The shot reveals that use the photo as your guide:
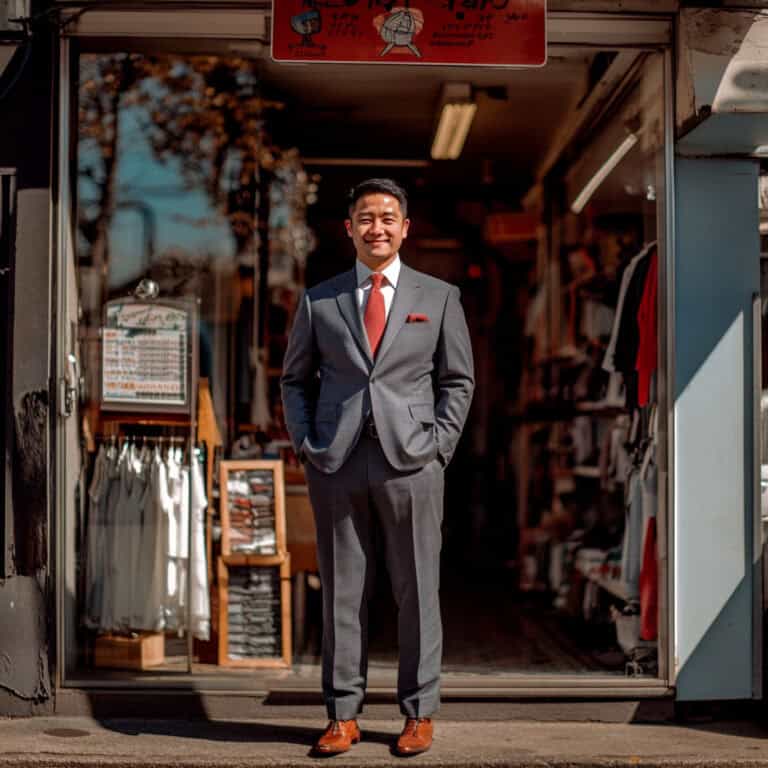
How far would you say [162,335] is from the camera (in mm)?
6520

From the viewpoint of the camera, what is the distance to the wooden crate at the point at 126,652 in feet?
20.7

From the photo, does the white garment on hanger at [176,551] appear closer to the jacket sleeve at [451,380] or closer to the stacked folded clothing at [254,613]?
the stacked folded clothing at [254,613]

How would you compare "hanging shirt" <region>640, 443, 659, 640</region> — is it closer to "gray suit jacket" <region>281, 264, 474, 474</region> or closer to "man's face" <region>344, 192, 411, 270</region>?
"gray suit jacket" <region>281, 264, 474, 474</region>

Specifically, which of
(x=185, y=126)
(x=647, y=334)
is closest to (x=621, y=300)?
(x=647, y=334)

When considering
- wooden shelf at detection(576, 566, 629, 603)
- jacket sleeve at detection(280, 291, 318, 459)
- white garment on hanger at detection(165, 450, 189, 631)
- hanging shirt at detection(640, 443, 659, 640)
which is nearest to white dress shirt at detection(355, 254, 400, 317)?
jacket sleeve at detection(280, 291, 318, 459)

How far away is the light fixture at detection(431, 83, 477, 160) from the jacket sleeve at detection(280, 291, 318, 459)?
3.34m

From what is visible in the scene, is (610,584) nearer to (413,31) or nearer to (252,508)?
(252,508)

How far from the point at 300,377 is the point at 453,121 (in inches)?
161

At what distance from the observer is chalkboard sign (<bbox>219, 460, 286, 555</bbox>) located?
6.65m

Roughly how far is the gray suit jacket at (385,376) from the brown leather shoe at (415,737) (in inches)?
39.2

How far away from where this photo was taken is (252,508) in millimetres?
6695

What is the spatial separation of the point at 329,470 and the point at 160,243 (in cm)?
343

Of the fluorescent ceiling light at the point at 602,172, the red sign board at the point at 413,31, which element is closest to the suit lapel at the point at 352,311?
the red sign board at the point at 413,31

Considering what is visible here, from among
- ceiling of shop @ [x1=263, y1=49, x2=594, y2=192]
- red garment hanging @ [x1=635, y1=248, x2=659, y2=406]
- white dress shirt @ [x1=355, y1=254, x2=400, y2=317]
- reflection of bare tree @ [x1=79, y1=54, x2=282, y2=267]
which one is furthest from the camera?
ceiling of shop @ [x1=263, y1=49, x2=594, y2=192]
